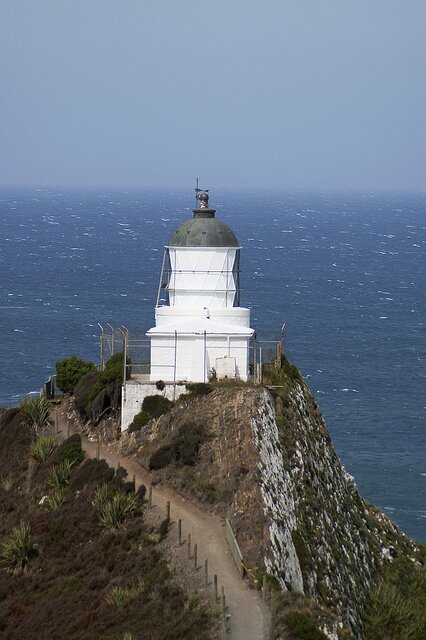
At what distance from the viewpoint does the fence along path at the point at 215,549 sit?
31572mm

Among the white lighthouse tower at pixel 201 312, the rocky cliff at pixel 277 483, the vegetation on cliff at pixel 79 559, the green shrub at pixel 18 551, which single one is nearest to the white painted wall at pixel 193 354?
the white lighthouse tower at pixel 201 312

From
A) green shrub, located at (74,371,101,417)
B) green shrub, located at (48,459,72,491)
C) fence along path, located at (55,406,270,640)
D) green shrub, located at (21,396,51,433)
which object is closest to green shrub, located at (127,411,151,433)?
fence along path, located at (55,406,270,640)

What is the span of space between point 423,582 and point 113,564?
13741 millimetres

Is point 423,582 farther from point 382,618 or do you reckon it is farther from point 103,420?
point 103,420

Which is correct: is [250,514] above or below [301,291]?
above

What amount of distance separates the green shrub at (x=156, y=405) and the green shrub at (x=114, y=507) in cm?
529

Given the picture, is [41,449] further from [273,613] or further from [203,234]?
[273,613]

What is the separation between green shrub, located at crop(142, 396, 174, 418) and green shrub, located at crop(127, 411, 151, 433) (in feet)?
0.51

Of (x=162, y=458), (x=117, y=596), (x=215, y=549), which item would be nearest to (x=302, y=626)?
(x=215, y=549)

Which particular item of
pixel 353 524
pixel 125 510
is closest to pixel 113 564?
pixel 125 510

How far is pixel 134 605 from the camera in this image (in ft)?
108

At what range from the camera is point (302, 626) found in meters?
31.2

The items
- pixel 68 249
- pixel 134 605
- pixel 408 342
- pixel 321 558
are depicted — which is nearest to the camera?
pixel 134 605

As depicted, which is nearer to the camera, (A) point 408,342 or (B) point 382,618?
(B) point 382,618
